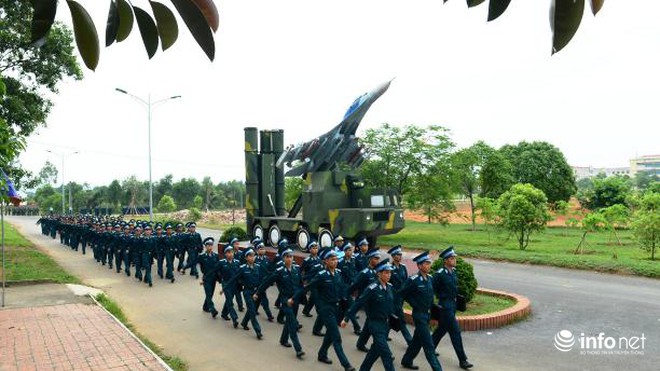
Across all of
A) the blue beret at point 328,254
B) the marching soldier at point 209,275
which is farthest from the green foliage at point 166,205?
the blue beret at point 328,254

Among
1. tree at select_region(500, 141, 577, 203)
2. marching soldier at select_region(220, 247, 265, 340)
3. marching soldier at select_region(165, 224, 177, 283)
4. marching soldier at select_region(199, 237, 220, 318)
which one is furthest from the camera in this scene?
tree at select_region(500, 141, 577, 203)

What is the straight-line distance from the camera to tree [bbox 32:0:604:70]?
1122 mm

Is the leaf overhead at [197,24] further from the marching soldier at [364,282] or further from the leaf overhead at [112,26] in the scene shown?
the marching soldier at [364,282]

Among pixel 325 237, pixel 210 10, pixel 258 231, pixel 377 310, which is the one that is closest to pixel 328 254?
pixel 377 310

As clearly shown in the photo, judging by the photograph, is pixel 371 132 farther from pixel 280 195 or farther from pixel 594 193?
pixel 594 193

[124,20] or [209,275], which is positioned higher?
[124,20]

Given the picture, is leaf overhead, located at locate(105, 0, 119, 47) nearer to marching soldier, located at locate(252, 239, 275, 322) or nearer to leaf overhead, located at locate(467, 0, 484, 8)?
leaf overhead, located at locate(467, 0, 484, 8)

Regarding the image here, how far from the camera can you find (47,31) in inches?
46.3

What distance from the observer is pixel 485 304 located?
9.11 metres

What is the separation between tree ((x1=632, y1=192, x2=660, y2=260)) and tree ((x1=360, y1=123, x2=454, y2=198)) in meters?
7.87

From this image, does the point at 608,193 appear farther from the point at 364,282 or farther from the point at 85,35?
the point at 85,35

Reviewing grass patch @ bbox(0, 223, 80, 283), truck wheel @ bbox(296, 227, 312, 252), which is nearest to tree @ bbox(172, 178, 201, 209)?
grass patch @ bbox(0, 223, 80, 283)

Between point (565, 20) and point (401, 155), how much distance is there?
20.5 meters

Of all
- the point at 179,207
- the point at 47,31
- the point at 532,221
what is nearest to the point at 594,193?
the point at 532,221
